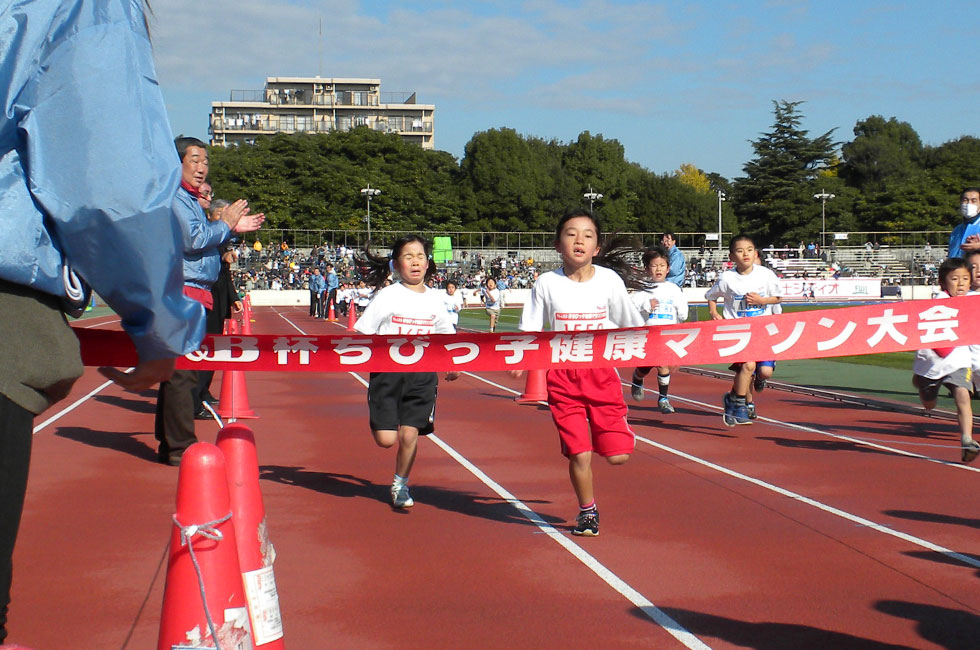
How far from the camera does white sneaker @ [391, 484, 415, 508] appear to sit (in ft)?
22.5

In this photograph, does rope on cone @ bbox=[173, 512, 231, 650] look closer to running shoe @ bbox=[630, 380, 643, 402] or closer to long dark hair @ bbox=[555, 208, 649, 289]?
long dark hair @ bbox=[555, 208, 649, 289]

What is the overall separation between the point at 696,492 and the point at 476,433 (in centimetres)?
358

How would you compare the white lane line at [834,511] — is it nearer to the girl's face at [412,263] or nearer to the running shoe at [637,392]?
the girl's face at [412,263]

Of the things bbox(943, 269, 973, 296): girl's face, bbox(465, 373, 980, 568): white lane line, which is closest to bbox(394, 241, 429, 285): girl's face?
bbox(465, 373, 980, 568): white lane line

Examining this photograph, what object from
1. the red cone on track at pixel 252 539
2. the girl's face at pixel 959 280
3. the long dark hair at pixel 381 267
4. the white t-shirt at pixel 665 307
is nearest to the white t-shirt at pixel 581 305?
the long dark hair at pixel 381 267

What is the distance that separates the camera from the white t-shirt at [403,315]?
7293 mm

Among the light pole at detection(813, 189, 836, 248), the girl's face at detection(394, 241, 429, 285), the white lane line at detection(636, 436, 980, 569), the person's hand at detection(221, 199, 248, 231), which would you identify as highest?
the light pole at detection(813, 189, 836, 248)

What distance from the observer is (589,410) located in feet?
20.1

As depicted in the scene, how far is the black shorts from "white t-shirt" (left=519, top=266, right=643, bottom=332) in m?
1.01

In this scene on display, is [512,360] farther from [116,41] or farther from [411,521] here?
[116,41]

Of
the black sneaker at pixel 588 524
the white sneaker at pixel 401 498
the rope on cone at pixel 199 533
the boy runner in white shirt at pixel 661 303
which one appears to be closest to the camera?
the rope on cone at pixel 199 533

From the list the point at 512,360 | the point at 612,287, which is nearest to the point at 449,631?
the point at 512,360

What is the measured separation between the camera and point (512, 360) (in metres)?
4.95

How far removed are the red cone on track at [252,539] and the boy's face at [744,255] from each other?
8.20 metres
